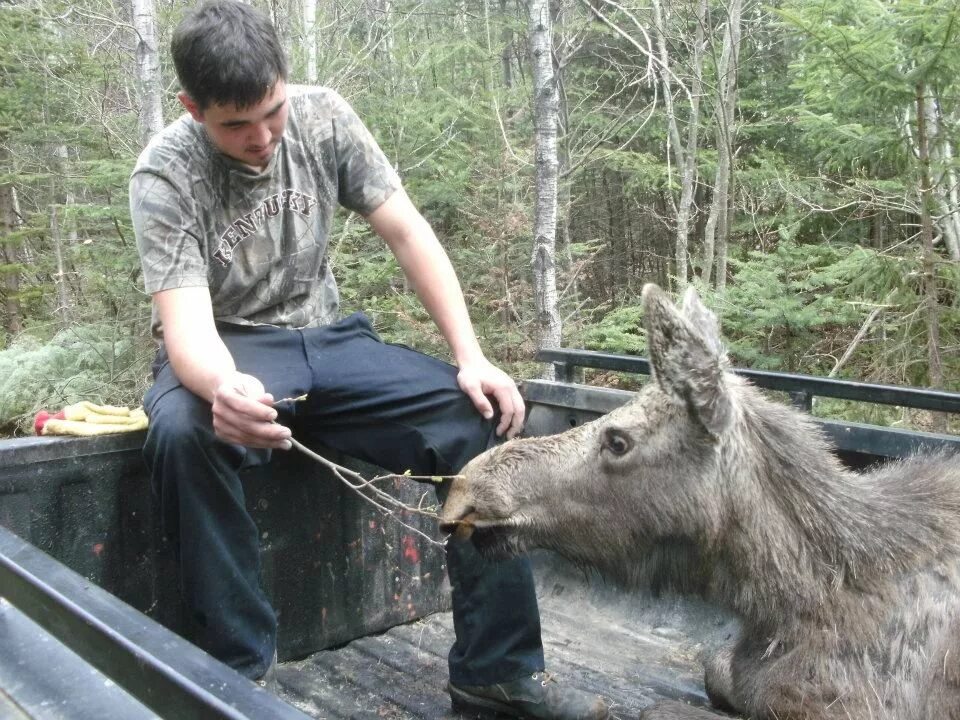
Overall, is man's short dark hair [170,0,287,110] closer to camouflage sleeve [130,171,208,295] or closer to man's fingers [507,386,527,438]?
camouflage sleeve [130,171,208,295]

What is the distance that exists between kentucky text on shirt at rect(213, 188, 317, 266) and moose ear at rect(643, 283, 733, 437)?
5.20 ft

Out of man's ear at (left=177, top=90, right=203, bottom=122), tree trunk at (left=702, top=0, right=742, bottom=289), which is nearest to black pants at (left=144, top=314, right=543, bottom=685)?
man's ear at (left=177, top=90, right=203, bottom=122)

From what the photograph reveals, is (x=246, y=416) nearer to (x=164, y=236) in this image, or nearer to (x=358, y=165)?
(x=164, y=236)

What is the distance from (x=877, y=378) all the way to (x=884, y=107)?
2.58m

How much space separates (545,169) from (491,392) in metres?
5.86

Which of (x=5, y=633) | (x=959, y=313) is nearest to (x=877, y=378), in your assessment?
(x=959, y=313)

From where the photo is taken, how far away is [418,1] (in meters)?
18.5

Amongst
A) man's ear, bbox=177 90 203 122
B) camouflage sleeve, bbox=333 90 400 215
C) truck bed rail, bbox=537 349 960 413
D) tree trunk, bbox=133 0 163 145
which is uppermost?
tree trunk, bbox=133 0 163 145

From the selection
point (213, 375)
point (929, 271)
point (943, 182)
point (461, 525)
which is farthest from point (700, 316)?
point (943, 182)

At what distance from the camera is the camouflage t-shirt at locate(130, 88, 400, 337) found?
343 cm

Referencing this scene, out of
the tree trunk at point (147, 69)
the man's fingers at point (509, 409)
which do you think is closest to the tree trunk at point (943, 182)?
the man's fingers at point (509, 409)

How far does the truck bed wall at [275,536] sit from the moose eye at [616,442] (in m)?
1.41

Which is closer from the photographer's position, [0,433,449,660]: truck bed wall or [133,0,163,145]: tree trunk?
[0,433,449,660]: truck bed wall

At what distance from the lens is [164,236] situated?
3402 mm
